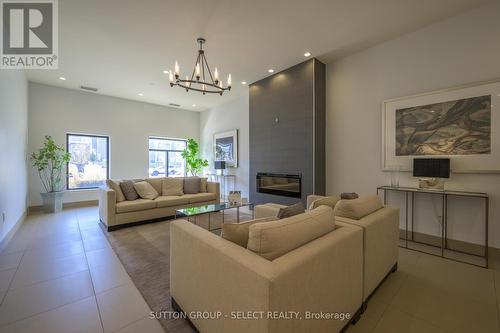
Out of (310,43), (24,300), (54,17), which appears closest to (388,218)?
(310,43)

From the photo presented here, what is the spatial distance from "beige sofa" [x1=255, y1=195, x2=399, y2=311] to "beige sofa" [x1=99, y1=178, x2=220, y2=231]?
3529 mm

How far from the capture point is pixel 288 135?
4.45 metres

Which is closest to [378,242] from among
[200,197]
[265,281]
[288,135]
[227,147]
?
[265,281]

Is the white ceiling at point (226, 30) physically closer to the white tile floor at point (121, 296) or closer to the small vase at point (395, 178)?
the small vase at point (395, 178)

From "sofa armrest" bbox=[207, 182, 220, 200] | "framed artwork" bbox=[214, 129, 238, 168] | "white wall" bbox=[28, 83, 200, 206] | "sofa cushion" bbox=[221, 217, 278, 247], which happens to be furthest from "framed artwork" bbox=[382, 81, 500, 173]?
"white wall" bbox=[28, 83, 200, 206]

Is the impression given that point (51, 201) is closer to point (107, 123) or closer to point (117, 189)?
point (117, 189)

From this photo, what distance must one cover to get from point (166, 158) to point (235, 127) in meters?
2.96

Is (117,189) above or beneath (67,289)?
above

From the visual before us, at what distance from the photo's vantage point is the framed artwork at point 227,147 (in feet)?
21.4

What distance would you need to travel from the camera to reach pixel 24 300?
1908 millimetres

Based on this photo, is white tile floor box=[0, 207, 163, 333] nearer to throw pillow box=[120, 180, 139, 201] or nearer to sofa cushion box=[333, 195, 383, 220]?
throw pillow box=[120, 180, 139, 201]

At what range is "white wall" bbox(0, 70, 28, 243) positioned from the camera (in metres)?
3.15

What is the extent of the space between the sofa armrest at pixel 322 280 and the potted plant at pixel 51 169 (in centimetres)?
635

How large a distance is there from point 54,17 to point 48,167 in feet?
13.5
